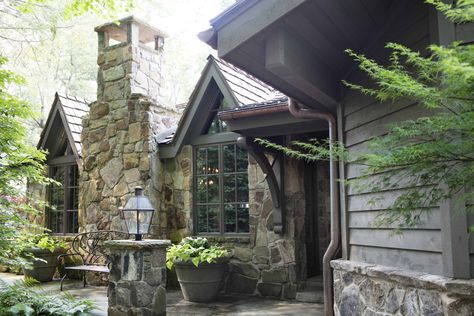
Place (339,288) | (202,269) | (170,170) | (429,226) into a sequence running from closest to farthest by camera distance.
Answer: (429,226), (339,288), (202,269), (170,170)

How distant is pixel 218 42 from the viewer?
11.1 feet

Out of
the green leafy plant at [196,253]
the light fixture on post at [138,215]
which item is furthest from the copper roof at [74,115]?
the light fixture on post at [138,215]

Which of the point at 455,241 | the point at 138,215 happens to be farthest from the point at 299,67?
the point at 138,215

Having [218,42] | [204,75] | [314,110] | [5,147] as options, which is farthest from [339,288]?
[204,75]

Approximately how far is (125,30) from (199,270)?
5.42 metres

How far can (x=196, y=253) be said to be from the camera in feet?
22.3

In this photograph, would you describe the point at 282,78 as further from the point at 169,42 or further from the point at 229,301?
the point at 169,42

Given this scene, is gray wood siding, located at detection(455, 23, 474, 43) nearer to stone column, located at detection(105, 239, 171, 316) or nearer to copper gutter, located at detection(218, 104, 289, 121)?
copper gutter, located at detection(218, 104, 289, 121)

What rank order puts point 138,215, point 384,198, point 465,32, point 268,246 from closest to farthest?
point 384,198 → point 465,32 → point 138,215 → point 268,246

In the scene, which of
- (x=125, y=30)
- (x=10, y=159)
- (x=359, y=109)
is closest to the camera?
(x=359, y=109)

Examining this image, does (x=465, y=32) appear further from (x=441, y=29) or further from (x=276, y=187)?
(x=276, y=187)

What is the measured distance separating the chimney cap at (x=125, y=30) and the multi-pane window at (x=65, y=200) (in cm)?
322

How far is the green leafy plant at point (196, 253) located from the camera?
6594 mm

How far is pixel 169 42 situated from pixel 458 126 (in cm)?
1856
